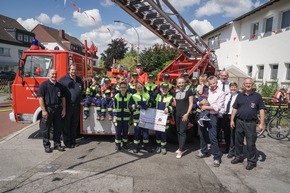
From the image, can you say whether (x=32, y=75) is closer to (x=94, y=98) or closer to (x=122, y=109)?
(x=94, y=98)

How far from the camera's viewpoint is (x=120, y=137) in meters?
5.23

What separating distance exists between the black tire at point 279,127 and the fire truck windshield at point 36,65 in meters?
6.70

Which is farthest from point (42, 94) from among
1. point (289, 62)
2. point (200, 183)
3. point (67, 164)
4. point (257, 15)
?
point (257, 15)

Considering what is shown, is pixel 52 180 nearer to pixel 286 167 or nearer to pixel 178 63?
pixel 286 167

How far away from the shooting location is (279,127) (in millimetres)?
6789

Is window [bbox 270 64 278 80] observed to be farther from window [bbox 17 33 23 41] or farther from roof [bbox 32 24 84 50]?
roof [bbox 32 24 84 50]

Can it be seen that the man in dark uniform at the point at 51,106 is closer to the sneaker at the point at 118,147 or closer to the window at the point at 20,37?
the sneaker at the point at 118,147

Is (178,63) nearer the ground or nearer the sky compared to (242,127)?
nearer the sky

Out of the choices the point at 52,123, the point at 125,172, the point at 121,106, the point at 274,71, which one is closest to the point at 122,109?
the point at 121,106

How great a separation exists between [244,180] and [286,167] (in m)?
1.40

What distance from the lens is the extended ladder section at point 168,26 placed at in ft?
20.3

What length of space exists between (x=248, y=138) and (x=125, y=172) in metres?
2.56

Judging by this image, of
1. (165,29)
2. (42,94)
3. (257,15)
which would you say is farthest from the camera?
(257,15)

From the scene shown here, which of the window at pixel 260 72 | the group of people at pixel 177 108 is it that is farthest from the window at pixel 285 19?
the group of people at pixel 177 108
